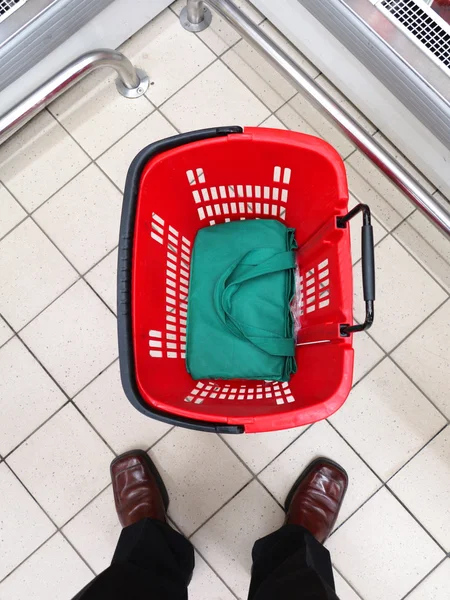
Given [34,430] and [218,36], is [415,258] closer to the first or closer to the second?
[218,36]

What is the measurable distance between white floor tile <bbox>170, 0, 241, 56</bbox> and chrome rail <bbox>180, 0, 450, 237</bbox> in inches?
13.5

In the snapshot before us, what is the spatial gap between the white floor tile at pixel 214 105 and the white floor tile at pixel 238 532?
52.1 inches

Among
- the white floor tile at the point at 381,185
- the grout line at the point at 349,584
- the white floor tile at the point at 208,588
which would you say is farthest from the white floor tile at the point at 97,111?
the grout line at the point at 349,584

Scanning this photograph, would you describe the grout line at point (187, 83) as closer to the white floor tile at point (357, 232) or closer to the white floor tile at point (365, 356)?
the white floor tile at point (357, 232)

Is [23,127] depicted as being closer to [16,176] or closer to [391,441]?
[16,176]

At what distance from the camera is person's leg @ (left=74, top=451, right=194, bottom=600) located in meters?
1.22

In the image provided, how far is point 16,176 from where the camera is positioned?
75.4 inches

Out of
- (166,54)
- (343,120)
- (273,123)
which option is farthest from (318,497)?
(166,54)

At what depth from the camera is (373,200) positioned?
1.87m

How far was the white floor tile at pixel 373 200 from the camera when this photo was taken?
6.11 feet

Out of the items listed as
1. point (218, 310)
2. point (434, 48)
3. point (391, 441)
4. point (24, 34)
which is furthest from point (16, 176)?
point (391, 441)

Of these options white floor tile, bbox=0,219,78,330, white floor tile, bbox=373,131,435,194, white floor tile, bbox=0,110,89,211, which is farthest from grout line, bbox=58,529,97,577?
white floor tile, bbox=373,131,435,194

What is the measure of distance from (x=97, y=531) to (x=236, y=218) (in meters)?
1.17

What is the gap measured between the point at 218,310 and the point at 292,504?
741 mm
